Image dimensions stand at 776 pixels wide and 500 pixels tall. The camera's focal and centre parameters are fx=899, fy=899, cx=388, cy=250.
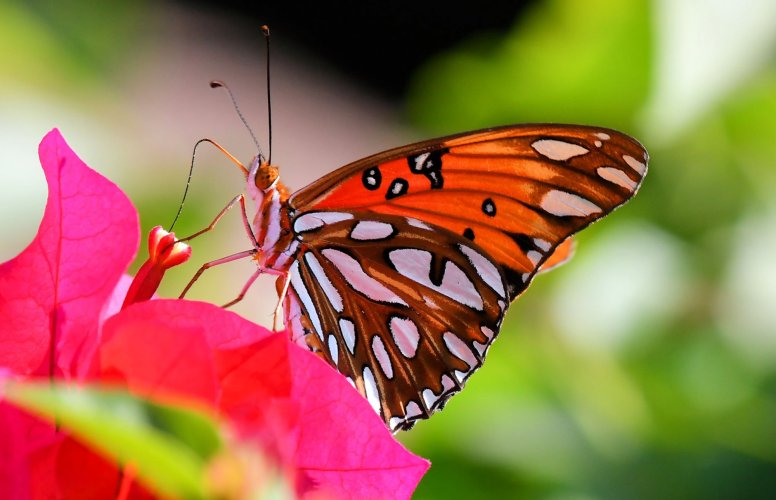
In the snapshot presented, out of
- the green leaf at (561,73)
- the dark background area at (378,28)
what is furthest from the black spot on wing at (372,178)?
the dark background area at (378,28)

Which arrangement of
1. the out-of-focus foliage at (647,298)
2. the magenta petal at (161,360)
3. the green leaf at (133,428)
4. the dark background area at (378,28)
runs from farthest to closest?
1. the dark background area at (378,28)
2. the out-of-focus foliage at (647,298)
3. the magenta petal at (161,360)
4. the green leaf at (133,428)

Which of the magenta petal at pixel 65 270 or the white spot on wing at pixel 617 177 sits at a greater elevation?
the white spot on wing at pixel 617 177

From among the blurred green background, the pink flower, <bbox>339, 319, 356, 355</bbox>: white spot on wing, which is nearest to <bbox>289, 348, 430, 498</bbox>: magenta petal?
the pink flower

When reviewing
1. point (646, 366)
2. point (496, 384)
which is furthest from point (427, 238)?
point (646, 366)

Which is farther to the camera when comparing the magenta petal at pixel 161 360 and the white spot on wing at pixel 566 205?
the white spot on wing at pixel 566 205

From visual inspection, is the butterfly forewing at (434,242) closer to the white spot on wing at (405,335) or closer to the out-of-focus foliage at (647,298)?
the white spot on wing at (405,335)

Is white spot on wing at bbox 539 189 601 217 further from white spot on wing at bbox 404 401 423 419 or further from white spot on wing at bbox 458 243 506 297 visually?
white spot on wing at bbox 404 401 423 419

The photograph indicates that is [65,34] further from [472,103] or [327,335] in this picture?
[327,335]
